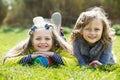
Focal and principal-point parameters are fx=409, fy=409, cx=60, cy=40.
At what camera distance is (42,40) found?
18.4 feet

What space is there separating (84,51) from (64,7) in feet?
88.8

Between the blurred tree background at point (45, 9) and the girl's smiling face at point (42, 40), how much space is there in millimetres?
22028

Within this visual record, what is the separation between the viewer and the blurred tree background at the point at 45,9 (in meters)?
28.5

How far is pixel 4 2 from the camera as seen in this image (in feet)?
142

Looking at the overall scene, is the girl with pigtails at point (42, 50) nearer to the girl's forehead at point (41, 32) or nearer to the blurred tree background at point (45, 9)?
the girl's forehead at point (41, 32)

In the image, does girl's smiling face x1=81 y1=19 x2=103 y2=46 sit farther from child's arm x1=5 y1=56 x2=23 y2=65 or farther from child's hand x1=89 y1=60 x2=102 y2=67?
child's arm x1=5 y1=56 x2=23 y2=65

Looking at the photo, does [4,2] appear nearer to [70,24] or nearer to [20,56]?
[70,24]

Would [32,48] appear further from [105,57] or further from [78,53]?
[105,57]

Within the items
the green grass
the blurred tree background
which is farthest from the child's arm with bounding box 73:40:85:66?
the blurred tree background

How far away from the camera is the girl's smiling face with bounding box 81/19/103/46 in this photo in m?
5.67

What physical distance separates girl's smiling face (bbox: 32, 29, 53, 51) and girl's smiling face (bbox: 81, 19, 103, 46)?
1.67 ft

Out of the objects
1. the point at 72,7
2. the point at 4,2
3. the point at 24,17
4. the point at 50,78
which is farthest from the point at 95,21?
the point at 4,2

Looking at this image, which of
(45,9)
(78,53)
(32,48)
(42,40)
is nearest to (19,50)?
(32,48)

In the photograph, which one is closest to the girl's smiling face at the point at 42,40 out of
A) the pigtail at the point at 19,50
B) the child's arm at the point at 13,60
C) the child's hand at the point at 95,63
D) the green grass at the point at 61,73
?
the pigtail at the point at 19,50
